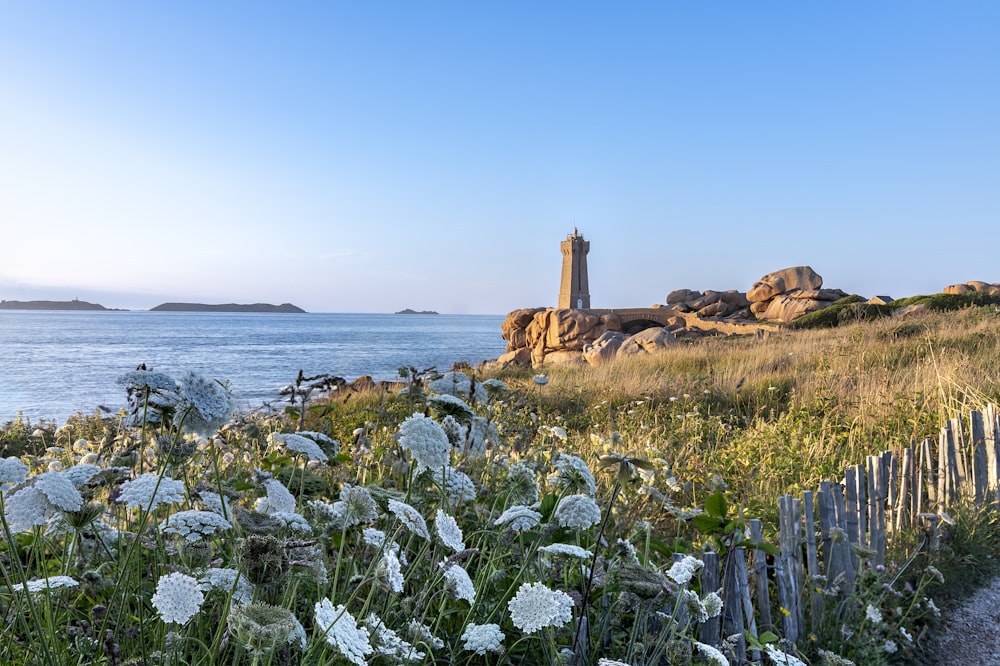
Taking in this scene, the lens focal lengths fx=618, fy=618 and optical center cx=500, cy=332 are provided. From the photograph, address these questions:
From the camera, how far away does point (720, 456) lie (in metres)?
6.00

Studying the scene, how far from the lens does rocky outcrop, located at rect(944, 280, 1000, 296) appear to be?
3431cm

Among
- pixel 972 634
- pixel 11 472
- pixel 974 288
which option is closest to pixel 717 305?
pixel 974 288

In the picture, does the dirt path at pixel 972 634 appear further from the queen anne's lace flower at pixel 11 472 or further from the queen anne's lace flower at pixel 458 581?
the queen anne's lace flower at pixel 11 472

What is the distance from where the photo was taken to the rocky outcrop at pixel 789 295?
118ft

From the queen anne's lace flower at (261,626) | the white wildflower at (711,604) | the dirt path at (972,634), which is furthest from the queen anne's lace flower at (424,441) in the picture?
the dirt path at (972,634)

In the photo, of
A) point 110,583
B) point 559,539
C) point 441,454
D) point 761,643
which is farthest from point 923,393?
point 110,583

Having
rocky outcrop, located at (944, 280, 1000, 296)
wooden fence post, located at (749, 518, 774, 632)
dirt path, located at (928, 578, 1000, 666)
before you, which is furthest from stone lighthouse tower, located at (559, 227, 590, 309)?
wooden fence post, located at (749, 518, 774, 632)

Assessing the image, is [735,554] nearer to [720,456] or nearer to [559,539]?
[559,539]

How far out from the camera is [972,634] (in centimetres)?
367

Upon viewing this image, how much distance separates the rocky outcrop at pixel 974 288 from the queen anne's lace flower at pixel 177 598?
41861mm

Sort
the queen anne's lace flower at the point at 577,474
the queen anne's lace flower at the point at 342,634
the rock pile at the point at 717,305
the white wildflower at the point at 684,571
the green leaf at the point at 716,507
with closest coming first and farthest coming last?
the queen anne's lace flower at the point at 342,634 < the white wildflower at the point at 684,571 < the queen anne's lace flower at the point at 577,474 < the green leaf at the point at 716,507 < the rock pile at the point at 717,305

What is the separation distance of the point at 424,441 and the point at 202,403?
0.57 meters

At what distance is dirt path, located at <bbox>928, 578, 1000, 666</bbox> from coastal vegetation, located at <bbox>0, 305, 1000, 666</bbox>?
0.10 m

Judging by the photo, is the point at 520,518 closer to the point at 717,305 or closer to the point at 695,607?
the point at 695,607
